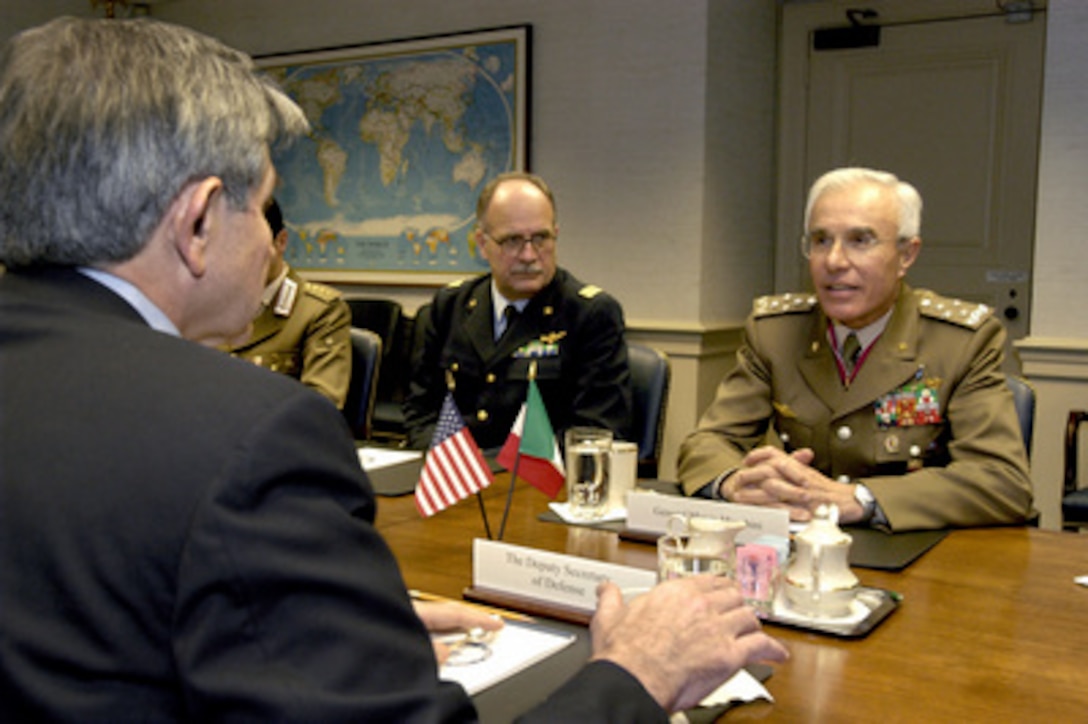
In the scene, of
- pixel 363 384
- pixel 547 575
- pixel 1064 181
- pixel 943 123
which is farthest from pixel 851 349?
pixel 943 123

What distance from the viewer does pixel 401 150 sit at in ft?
18.8

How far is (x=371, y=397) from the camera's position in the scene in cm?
331

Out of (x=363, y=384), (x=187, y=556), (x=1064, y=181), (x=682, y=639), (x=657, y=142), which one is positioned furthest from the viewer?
→ (x=657, y=142)

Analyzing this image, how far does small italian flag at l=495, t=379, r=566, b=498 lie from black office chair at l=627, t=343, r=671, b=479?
106 cm

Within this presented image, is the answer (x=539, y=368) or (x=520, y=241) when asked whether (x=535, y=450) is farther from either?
(x=520, y=241)

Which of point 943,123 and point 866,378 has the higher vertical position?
point 943,123

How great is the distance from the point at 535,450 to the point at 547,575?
17.6 inches

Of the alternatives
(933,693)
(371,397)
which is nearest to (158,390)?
(933,693)

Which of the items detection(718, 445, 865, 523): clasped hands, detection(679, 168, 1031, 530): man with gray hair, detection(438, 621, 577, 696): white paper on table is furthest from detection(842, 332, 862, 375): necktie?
detection(438, 621, 577, 696): white paper on table

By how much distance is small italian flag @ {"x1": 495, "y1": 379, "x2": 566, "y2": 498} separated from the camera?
178 cm

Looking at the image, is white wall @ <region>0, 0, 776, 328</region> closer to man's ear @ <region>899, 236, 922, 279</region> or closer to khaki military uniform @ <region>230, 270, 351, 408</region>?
khaki military uniform @ <region>230, 270, 351, 408</region>

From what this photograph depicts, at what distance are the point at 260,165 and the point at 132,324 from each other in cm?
21

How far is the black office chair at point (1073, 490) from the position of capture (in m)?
3.32

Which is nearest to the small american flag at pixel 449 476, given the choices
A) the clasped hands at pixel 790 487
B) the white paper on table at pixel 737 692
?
the clasped hands at pixel 790 487
